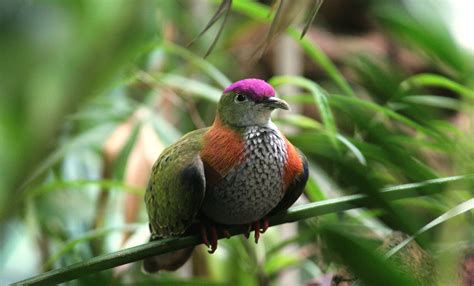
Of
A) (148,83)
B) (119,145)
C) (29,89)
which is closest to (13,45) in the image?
(29,89)

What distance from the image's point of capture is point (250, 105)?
987 mm

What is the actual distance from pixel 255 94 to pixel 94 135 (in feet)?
2.55

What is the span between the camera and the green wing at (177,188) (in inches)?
33.9

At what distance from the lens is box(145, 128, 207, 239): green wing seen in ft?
2.82

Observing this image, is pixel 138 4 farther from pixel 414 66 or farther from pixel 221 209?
pixel 414 66

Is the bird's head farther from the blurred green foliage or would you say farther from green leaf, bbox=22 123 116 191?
green leaf, bbox=22 123 116 191

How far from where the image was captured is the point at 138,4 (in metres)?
0.21

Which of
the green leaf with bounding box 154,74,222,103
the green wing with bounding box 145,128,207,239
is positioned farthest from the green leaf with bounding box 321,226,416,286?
the green leaf with bounding box 154,74,222,103

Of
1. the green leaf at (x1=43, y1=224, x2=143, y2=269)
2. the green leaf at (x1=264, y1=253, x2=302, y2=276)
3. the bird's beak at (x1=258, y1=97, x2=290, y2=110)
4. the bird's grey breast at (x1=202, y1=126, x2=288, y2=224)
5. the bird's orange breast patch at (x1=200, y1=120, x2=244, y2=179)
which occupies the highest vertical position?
the bird's beak at (x1=258, y1=97, x2=290, y2=110)

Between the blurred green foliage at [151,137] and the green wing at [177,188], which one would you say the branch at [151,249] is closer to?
the blurred green foliage at [151,137]

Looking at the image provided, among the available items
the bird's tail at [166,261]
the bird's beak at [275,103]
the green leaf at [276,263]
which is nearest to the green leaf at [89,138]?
the bird's tail at [166,261]

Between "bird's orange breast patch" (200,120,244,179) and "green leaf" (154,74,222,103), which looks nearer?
"bird's orange breast patch" (200,120,244,179)

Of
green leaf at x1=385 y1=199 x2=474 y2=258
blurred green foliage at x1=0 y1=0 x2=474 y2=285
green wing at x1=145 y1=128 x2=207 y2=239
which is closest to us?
blurred green foliage at x1=0 y1=0 x2=474 y2=285

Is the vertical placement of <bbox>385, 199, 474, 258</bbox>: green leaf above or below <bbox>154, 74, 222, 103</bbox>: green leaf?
Answer: above
